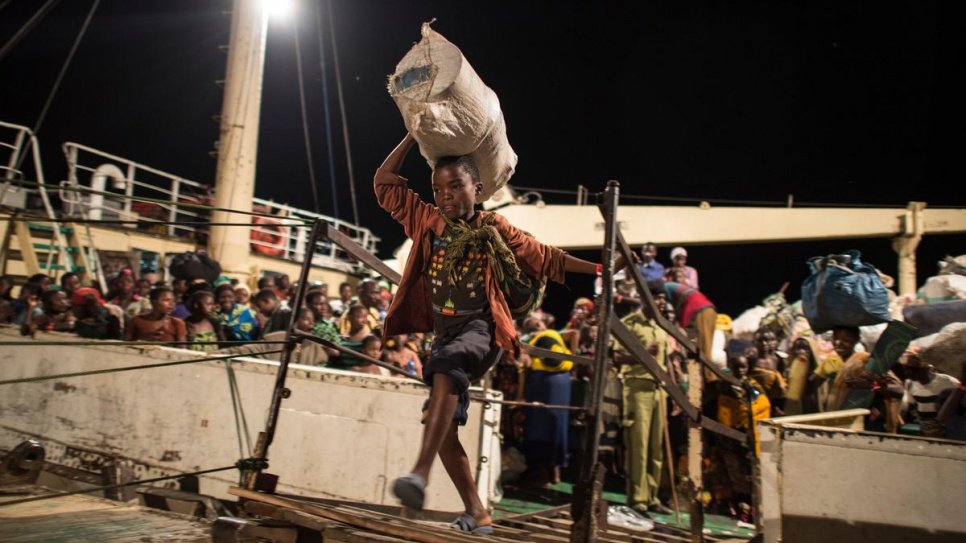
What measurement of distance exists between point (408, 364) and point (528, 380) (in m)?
1.44

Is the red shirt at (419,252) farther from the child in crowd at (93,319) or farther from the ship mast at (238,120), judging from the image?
the ship mast at (238,120)

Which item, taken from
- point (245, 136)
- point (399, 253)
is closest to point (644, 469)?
point (399, 253)

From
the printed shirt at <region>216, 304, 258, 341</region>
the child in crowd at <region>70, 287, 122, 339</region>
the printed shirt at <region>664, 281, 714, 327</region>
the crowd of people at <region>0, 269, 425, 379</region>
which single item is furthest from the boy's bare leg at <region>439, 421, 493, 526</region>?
the printed shirt at <region>664, 281, 714, 327</region>

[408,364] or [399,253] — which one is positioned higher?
[399,253]

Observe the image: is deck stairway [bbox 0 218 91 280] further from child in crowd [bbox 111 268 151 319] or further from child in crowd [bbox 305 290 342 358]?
child in crowd [bbox 305 290 342 358]

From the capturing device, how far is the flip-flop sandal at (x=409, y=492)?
230 centimetres

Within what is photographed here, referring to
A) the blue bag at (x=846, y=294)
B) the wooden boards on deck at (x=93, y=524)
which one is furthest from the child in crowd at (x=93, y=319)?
the blue bag at (x=846, y=294)

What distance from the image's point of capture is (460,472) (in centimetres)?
290

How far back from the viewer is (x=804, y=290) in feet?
16.8

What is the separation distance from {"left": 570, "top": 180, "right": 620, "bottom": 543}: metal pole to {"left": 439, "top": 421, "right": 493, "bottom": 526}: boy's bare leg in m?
0.64

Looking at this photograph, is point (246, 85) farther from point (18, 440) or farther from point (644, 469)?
point (644, 469)

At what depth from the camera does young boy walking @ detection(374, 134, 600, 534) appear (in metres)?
2.72

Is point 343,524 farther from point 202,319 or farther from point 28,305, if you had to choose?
point 28,305

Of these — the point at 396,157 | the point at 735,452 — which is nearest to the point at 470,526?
the point at 396,157
